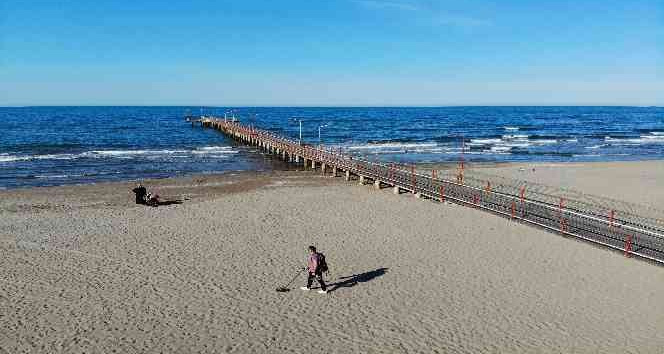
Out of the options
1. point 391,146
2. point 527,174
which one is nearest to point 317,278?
point 527,174

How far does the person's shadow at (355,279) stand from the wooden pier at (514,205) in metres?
7.64

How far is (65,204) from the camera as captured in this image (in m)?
25.3

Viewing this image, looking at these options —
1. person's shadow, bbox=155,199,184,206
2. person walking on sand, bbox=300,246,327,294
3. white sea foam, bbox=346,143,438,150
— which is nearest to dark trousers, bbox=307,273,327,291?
person walking on sand, bbox=300,246,327,294

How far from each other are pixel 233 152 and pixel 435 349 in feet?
145

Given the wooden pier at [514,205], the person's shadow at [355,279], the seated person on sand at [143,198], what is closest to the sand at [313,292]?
the person's shadow at [355,279]

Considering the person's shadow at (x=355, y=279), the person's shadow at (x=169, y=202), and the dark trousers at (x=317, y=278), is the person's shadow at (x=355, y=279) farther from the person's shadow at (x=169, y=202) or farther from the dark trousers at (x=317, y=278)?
the person's shadow at (x=169, y=202)

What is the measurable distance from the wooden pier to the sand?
81 centimetres

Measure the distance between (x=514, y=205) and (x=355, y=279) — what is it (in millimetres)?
9953

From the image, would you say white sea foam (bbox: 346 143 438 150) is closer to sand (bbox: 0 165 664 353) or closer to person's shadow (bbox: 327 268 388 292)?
sand (bbox: 0 165 664 353)

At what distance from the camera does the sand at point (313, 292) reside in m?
11.0

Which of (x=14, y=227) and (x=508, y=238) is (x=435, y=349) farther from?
(x=14, y=227)

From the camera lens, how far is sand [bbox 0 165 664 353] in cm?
1105

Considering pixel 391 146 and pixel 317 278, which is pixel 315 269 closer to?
pixel 317 278

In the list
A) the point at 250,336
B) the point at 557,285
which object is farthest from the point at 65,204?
the point at 557,285
